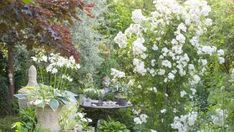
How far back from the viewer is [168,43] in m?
4.52

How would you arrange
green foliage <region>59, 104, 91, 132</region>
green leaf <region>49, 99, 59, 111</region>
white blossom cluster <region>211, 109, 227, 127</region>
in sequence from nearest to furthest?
white blossom cluster <region>211, 109, 227, 127</region> → green leaf <region>49, 99, 59, 111</region> → green foliage <region>59, 104, 91, 132</region>

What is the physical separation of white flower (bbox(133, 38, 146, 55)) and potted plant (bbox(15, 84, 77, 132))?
1024 millimetres

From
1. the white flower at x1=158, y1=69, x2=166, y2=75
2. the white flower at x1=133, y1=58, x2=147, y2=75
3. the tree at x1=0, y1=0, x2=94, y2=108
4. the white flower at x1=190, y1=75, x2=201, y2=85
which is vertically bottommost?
the white flower at x1=190, y1=75, x2=201, y2=85

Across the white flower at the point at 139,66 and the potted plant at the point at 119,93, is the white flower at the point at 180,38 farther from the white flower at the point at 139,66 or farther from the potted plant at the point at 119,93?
the potted plant at the point at 119,93

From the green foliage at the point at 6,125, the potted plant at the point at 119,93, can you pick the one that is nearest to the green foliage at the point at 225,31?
the potted plant at the point at 119,93

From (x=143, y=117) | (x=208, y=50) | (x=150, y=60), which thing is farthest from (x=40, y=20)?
(x=208, y=50)

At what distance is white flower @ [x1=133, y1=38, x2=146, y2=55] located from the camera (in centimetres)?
437

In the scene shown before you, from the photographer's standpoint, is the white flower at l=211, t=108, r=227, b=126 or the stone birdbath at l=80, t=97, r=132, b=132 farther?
the stone birdbath at l=80, t=97, r=132, b=132

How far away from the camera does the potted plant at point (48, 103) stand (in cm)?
478

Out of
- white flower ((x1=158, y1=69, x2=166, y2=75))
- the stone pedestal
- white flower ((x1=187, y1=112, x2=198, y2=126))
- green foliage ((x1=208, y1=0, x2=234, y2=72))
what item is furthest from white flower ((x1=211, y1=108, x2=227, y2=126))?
green foliage ((x1=208, y1=0, x2=234, y2=72))

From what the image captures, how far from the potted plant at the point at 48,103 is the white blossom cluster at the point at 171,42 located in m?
0.93

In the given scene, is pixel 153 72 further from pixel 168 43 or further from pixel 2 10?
pixel 2 10

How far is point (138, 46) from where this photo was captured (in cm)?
437

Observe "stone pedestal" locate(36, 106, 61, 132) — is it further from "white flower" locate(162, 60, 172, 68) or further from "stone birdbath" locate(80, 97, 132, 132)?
"stone birdbath" locate(80, 97, 132, 132)
